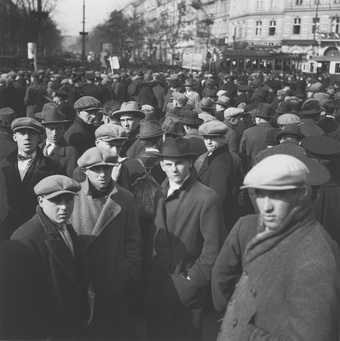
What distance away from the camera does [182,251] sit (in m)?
4.16

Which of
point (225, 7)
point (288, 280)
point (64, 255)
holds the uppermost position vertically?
point (225, 7)

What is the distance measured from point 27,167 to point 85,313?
6.18 ft

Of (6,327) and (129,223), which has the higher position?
(129,223)

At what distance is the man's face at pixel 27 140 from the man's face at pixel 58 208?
1.68 metres

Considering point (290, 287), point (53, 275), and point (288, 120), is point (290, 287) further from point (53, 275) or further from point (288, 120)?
point (288, 120)

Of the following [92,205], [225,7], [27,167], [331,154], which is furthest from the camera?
[225,7]

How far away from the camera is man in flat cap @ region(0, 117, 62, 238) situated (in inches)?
192

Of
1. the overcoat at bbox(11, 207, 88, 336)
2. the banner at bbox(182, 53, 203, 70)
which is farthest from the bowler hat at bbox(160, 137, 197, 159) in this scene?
the banner at bbox(182, 53, 203, 70)

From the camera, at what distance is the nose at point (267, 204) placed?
269 centimetres

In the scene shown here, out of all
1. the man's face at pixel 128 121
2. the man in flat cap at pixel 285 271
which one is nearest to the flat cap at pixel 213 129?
the man's face at pixel 128 121

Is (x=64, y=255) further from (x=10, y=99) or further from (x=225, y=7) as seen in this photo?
(x=225, y=7)

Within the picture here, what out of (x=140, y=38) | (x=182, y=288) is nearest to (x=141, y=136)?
(x=182, y=288)

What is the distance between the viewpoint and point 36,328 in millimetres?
3266

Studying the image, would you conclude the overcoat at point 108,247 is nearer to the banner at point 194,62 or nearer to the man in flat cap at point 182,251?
the man in flat cap at point 182,251
